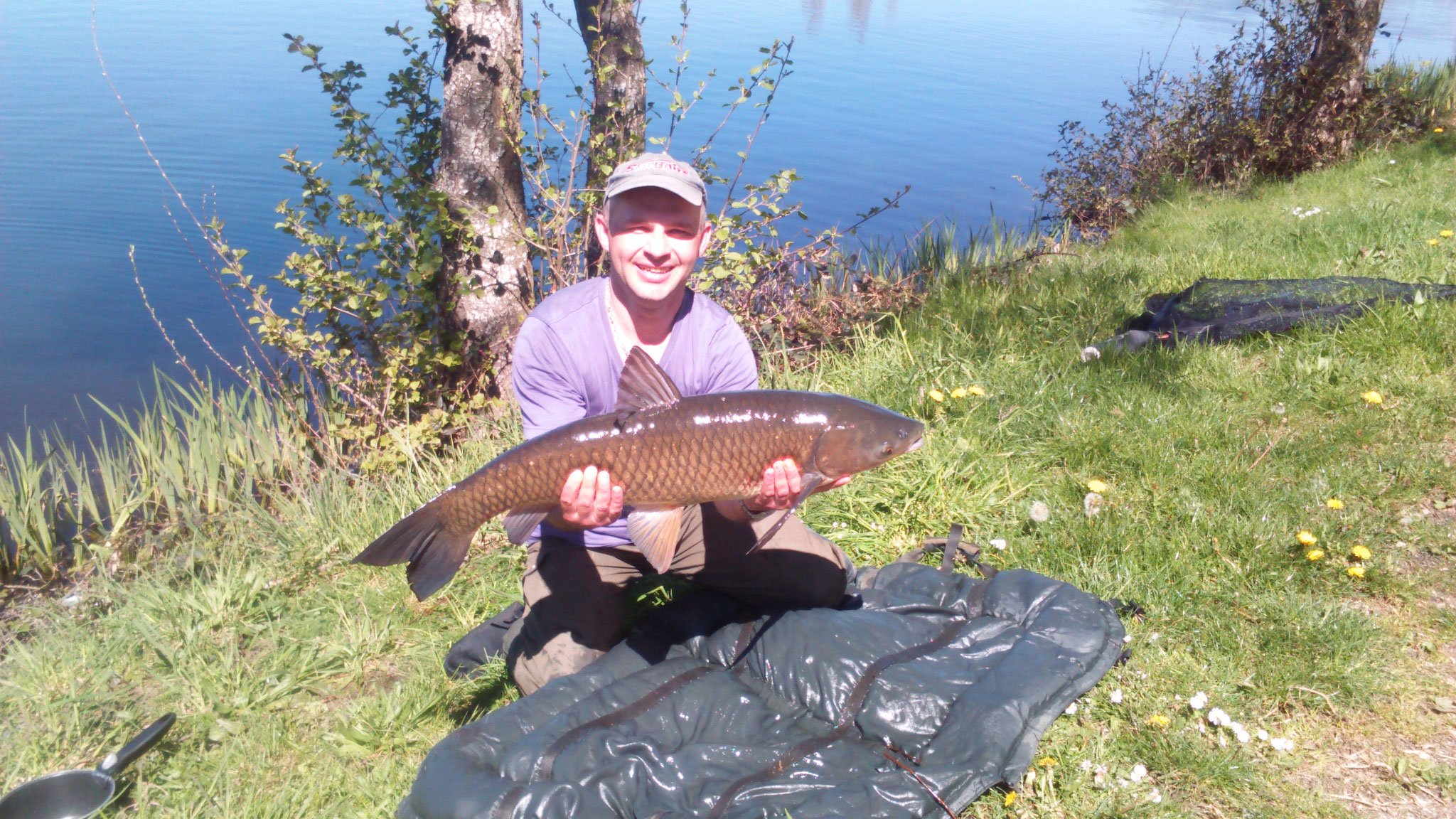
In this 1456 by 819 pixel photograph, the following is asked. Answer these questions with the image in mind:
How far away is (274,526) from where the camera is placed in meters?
3.61

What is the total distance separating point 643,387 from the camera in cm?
219

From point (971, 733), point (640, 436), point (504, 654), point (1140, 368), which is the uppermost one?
point (640, 436)

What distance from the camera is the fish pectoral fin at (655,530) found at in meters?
2.29

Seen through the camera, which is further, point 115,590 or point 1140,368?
point 1140,368

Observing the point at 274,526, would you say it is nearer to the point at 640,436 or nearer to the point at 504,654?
the point at 504,654

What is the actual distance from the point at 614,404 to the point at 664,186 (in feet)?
1.97

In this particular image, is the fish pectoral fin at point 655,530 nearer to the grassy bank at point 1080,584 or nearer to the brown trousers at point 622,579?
the brown trousers at point 622,579

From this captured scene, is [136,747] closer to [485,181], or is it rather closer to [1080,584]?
[1080,584]

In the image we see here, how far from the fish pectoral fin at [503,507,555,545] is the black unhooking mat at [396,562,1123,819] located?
1.51 feet

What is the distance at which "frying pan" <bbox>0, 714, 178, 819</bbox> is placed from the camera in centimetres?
214

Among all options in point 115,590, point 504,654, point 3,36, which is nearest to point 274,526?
point 115,590

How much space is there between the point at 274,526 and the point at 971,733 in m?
2.65

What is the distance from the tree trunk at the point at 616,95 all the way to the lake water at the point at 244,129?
195 cm

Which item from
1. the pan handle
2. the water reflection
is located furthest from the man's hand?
the water reflection
